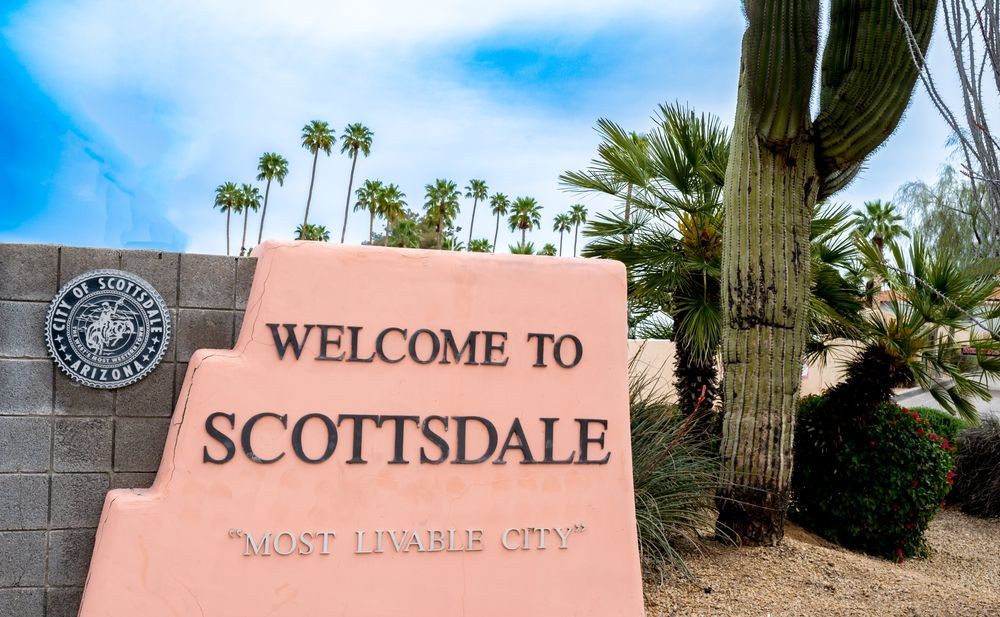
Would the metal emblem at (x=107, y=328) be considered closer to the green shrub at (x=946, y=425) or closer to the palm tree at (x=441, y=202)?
the green shrub at (x=946, y=425)

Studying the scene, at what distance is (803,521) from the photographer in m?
10.0

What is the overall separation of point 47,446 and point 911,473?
26.9 feet

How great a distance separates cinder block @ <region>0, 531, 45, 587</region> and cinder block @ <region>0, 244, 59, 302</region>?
1262 millimetres

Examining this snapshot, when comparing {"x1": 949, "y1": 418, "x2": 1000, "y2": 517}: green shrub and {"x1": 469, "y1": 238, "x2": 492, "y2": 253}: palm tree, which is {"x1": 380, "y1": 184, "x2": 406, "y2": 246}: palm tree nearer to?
{"x1": 469, "y1": 238, "x2": 492, "y2": 253}: palm tree

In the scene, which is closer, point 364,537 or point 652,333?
point 364,537

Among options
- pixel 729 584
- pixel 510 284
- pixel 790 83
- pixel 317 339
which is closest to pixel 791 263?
pixel 790 83

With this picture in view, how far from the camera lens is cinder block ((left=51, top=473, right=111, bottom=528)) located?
4863 mm

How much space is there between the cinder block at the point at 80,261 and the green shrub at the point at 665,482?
4.08 m

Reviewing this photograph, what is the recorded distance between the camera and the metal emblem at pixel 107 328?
487 centimetres

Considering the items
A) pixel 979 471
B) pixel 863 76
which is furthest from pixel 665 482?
pixel 979 471

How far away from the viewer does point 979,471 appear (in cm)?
1298

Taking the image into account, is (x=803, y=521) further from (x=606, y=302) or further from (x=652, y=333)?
(x=606, y=302)

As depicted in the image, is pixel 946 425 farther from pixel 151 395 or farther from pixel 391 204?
pixel 391 204

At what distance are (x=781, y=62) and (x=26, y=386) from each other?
601 cm
